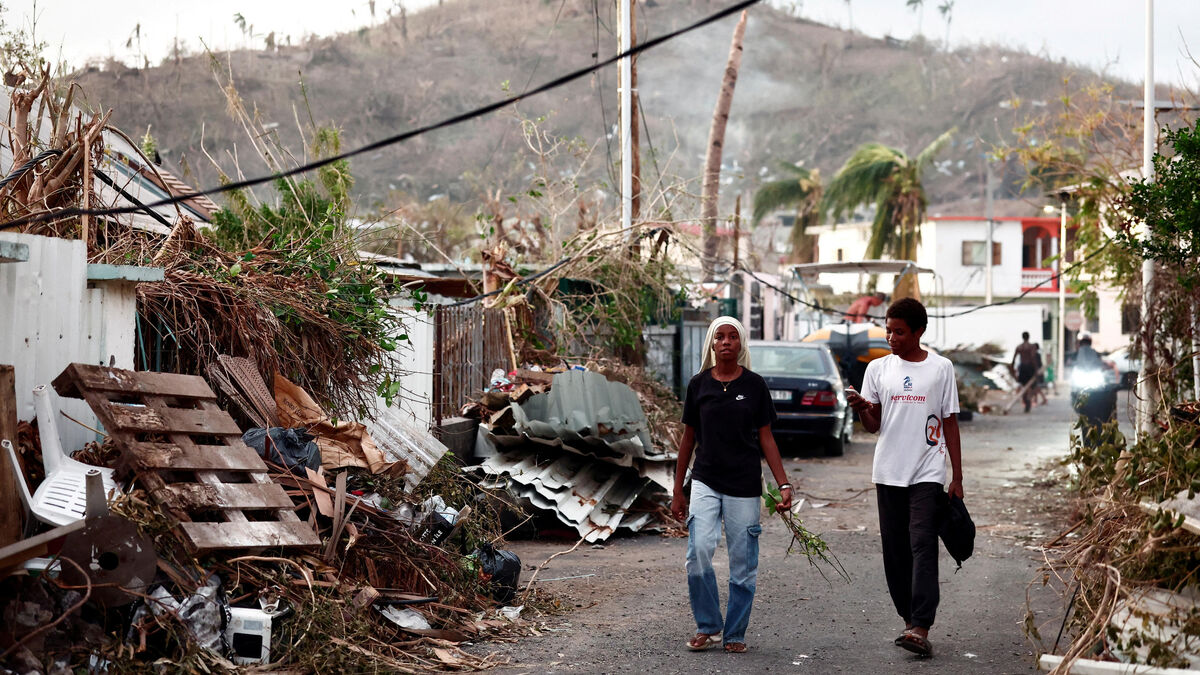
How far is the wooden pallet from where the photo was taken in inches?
231

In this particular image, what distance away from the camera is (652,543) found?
10.4 m

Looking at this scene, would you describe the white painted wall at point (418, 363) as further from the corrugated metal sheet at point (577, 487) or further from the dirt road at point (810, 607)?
the dirt road at point (810, 607)

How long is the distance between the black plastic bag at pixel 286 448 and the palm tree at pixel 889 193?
42.3m

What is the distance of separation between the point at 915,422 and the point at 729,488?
1.07 metres

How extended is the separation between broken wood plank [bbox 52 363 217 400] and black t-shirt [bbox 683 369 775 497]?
2.77m

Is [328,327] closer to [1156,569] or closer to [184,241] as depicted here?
[184,241]

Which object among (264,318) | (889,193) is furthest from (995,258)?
(264,318)

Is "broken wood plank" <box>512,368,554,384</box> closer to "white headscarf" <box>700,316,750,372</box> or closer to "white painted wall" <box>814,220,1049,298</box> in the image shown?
"white headscarf" <box>700,316,750,372</box>

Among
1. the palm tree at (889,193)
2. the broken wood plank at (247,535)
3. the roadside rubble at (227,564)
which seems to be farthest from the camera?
the palm tree at (889,193)

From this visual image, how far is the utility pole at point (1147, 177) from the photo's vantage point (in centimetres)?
1244

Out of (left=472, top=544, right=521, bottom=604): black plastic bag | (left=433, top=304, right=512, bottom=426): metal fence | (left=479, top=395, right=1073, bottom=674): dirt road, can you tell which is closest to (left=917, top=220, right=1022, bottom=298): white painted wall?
(left=433, top=304, right=512, bottom=426): metal fence

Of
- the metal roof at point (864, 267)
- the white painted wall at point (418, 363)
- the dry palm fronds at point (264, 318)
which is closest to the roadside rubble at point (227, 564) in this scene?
the dry palm fronds at point (264, 318)

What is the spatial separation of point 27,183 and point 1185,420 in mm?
7395

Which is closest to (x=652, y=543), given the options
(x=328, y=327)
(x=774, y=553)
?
(x=774, y=553)
